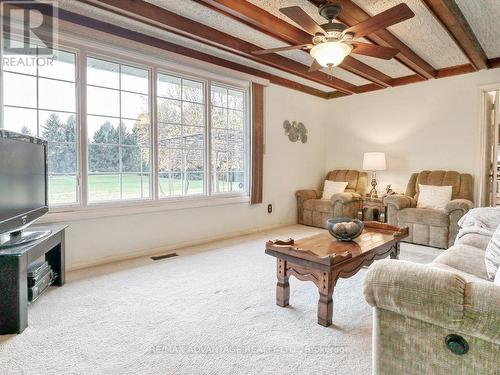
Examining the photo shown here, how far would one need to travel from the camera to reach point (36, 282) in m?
2.24

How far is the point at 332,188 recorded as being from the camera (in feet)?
17.8

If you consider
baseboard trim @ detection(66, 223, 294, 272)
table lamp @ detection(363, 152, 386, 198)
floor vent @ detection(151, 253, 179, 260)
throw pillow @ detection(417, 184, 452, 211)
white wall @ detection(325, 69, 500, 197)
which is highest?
white wall @ detection(325, 69, 500, 197)

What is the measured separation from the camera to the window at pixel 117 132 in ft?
10.7

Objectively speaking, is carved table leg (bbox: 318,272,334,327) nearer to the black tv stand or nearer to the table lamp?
the black tv stand

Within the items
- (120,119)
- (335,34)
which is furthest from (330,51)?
(120,119)

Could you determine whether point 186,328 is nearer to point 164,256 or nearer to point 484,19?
point 164,256

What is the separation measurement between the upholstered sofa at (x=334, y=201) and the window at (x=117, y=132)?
2.76m

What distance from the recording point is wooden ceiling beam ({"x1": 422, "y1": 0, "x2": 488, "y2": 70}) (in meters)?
2.65

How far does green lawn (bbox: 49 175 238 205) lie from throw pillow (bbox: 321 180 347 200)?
7.96ft

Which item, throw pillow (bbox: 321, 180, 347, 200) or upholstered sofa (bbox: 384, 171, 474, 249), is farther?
throw pillow (bbox: 321, 180, 347, 200)

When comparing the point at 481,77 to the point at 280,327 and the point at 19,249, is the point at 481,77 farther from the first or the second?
the point at 19,249

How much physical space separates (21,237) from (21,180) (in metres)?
0.42

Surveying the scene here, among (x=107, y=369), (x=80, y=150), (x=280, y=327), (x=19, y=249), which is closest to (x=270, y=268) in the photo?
(x=280, y=327)

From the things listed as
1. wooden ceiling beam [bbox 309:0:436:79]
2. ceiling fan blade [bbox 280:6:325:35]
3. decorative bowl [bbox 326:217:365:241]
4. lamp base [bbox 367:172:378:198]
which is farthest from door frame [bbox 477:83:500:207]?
ceiling fan blade [bbox 280:6:325:35]
